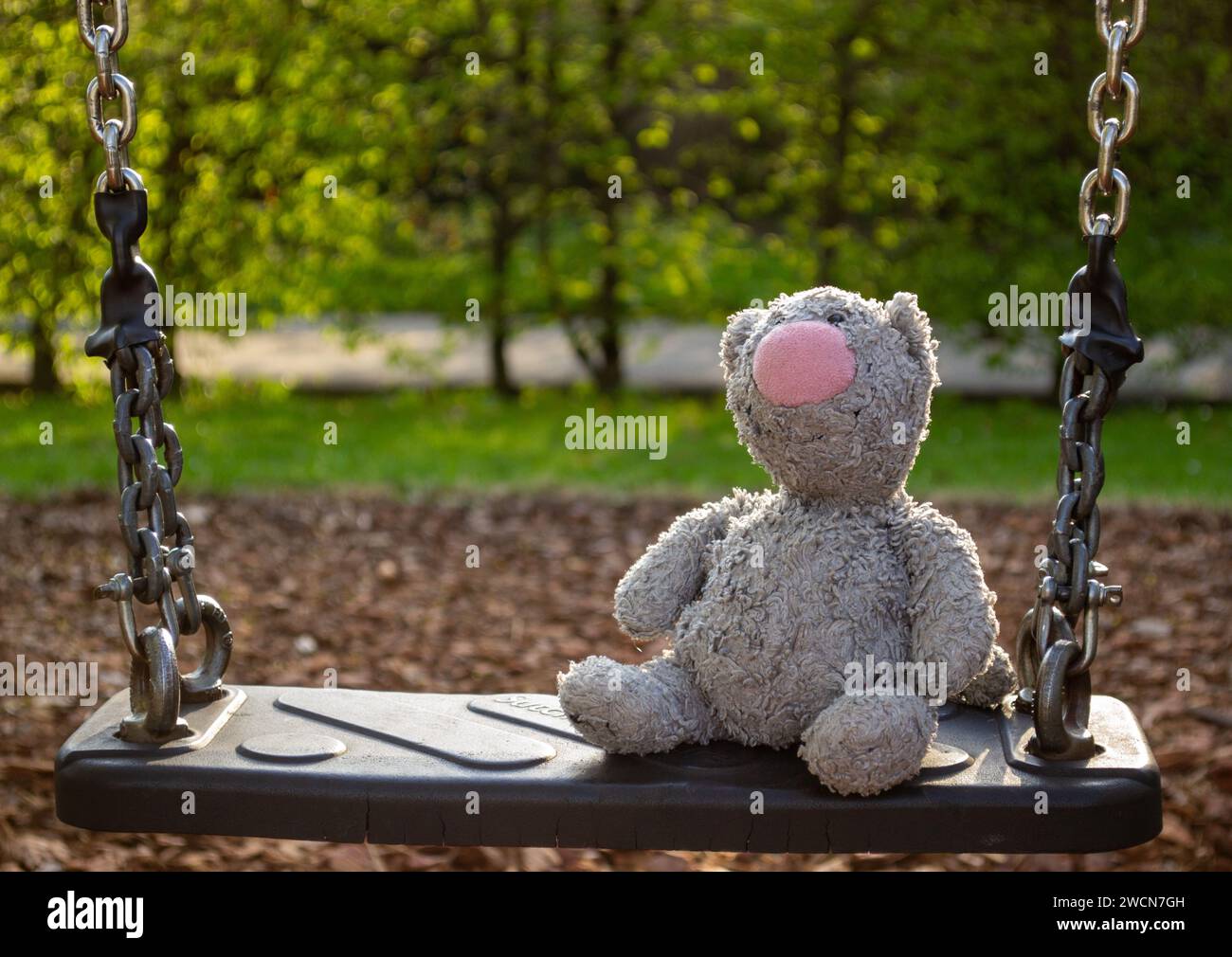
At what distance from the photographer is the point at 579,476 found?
6.26 m

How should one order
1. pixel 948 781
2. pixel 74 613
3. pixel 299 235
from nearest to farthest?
pixel 948 781, pixel 74 613, pixel 299 235

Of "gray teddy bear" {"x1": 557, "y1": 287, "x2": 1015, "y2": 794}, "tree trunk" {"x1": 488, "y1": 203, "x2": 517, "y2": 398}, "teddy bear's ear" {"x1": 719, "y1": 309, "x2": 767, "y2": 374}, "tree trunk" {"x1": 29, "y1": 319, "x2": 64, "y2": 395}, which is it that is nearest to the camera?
"gray teddy bear" {"x1": 557, "y1": 287, "x2": 1015, "y2": 794}

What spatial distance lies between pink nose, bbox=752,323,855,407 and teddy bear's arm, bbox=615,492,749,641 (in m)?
0.25

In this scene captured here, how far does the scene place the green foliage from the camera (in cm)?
715

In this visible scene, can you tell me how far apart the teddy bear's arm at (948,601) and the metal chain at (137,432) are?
110 centimetres

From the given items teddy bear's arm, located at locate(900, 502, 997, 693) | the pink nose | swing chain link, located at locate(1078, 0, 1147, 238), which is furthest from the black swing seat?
swing chain link, located at locate(1078, 0, 1147, 238)

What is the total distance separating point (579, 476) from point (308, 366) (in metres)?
4.43

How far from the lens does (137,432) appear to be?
6.93ft

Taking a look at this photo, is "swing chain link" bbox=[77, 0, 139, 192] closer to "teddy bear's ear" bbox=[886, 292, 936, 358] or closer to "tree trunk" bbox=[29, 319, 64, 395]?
"teddy bear's ear" bbox=[886, 292, 936, 358]

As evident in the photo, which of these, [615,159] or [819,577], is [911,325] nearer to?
[819,577]
